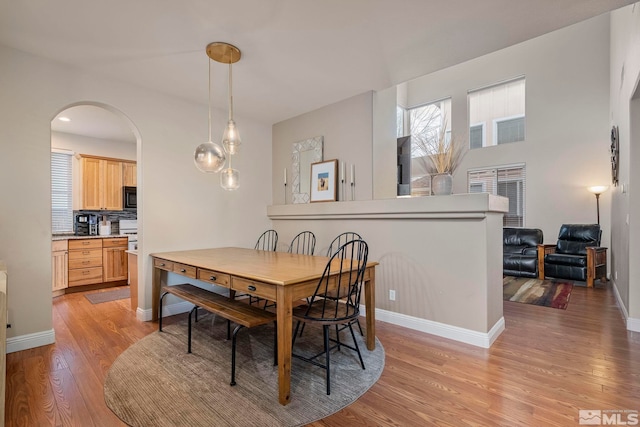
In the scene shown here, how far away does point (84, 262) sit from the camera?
4770mm

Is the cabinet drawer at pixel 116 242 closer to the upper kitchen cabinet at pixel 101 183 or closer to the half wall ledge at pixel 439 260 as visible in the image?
the upper kitchen cabinet at pixel 101 183

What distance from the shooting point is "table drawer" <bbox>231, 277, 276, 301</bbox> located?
2006 millimetres

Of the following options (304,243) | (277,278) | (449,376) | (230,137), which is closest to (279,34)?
(230,137)

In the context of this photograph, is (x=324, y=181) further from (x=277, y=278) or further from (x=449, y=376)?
(x=449, y=376)

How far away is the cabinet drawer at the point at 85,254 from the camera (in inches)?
184

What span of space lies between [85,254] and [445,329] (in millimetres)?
5207

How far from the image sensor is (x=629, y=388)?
2.01 metres

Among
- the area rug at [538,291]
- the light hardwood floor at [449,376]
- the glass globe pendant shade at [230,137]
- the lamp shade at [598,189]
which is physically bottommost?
the area rug at [538,291]

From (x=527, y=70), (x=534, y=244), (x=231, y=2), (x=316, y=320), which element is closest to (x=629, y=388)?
(x=316, y=320)

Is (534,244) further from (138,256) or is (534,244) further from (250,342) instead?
(138,256)

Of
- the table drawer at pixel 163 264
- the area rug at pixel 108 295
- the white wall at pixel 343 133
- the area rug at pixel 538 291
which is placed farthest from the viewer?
the area rug at pixel 108 295

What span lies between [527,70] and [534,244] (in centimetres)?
367

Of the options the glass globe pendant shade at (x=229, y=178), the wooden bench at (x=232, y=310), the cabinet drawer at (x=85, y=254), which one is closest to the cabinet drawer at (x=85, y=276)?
the cabinet drawer at (x=85, y=254)

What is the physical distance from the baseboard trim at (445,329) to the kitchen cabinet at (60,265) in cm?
458
